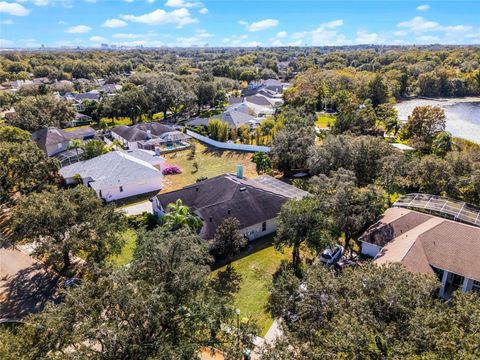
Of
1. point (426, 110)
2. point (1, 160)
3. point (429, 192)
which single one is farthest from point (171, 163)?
point (426, 110)

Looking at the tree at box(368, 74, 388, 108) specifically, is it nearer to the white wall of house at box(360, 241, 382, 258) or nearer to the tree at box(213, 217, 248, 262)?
the white wall of house at box(360, 241, 382, 258)

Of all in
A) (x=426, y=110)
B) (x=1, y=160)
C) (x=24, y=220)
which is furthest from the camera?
(x=426, y=110)

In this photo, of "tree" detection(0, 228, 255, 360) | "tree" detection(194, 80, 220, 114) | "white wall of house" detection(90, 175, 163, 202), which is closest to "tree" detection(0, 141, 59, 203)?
"white wall of house" detection(90, 175, 163, 202)

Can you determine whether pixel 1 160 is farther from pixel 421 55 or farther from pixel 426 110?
pixel 421 55

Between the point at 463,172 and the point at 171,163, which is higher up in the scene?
the point at 463,172

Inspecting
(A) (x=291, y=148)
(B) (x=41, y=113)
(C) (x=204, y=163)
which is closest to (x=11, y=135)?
(B) (x=41, y=113)

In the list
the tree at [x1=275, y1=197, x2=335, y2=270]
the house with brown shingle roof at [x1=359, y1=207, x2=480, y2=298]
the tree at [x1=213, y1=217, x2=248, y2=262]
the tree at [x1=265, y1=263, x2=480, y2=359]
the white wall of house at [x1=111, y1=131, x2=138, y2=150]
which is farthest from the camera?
the white wall of house at [x1=111, y1=131, x2=138, y2=150]
